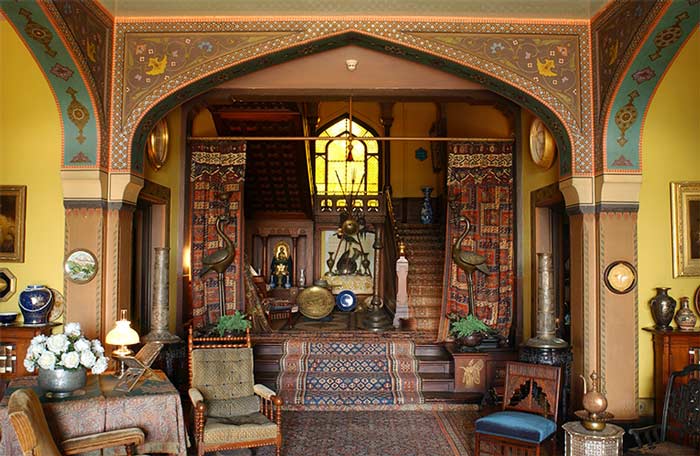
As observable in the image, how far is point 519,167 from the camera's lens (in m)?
8.66

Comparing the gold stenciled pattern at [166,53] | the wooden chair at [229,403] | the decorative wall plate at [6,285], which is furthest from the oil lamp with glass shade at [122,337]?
the gold stenciled pattern at [166,53]

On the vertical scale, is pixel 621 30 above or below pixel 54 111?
above

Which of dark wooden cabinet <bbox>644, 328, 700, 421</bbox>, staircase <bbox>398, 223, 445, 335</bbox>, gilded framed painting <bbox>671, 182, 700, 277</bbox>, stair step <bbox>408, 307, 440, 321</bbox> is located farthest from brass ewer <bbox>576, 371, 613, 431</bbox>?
stair step <bbox>408, 307, 440, 321</bbox>

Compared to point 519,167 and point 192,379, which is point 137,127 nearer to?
point 192,379

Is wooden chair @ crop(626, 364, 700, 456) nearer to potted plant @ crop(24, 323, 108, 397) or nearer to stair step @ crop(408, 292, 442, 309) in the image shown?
potted plant @ crop(24, 323, 108, 397)

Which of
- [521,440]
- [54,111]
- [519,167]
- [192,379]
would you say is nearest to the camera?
[521,440]

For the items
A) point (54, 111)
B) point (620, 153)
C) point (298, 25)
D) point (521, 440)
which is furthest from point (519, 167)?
point (54, 111)

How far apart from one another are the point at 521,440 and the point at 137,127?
4.82 metres

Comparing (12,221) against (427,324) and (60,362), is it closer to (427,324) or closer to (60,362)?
(60,362)

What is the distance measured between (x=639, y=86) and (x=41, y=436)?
5815 millimetres

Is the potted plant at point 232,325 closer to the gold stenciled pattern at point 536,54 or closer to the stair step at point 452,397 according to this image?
the stair step at point 452,397

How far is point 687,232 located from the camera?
645 cm

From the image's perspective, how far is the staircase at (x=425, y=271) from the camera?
998 cm

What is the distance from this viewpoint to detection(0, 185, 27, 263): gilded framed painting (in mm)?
6535
